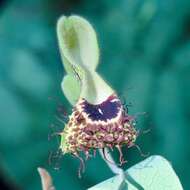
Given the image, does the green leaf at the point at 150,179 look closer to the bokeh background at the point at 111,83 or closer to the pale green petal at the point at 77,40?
the pale green petal at the point at 77,40

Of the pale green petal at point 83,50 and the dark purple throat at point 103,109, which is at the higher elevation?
the pale green petal at point 83,50

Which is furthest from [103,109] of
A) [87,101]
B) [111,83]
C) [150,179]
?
[111,83]

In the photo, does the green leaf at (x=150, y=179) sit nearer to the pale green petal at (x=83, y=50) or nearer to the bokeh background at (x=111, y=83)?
the pale green petal at (x=83, y=50)

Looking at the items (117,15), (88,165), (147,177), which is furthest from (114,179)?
(117,15)

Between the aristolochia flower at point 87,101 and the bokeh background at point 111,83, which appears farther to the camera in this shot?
the bokeh background at point 111,83

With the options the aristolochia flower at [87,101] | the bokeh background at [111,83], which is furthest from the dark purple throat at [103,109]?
the bokeh background at [111,83]

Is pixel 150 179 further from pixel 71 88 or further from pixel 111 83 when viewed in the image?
pixel 111 83

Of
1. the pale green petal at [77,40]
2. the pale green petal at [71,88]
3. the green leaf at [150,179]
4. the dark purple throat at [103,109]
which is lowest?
the green leaf at [150,179]
